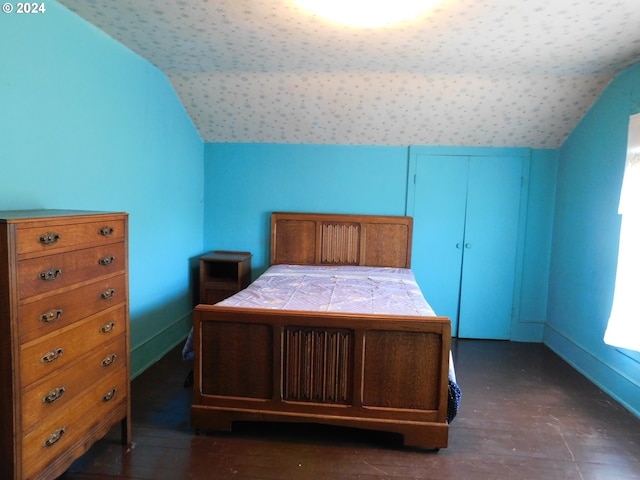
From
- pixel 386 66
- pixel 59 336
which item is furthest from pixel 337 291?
pixel 59 336

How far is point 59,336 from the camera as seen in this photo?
176 centimetres

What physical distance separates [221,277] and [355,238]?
133 centimetres

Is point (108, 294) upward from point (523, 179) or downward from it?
downward

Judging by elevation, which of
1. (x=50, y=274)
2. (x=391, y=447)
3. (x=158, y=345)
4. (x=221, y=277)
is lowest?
(x=391, y=447)

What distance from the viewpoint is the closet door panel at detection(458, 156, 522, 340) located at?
411cm

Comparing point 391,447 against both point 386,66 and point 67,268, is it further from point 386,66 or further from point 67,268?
point 386,66

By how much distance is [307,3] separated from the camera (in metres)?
2.19

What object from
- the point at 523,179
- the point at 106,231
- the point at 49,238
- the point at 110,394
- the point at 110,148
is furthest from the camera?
the point at 523,179

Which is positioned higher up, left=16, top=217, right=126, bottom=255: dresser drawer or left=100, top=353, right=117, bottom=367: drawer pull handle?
left=16, top=217, right=126, bottom=255: dresser drawer

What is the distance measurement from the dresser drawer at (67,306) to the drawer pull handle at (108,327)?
9 centimetres

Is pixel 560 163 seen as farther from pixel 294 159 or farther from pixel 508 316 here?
pixel 294 159

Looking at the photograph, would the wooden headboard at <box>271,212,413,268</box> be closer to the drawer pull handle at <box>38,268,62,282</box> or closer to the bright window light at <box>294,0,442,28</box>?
the bright window light at <box>294,0,442,28</box>

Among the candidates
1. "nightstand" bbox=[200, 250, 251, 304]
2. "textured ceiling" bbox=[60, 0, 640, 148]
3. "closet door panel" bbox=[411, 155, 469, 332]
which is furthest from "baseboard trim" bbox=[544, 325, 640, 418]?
"nightstand" bbox=[200, 250, 251, 304]

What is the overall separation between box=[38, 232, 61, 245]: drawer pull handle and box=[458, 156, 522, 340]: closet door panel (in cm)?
347
